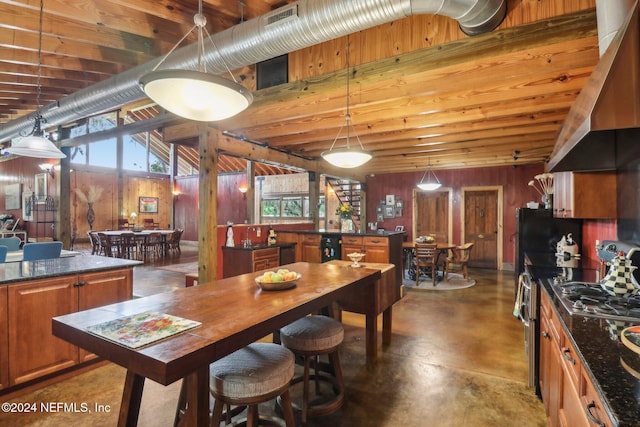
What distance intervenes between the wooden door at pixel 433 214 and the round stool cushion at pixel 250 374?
7712mm

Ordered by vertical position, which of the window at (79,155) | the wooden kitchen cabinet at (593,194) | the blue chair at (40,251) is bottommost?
the blue chair at (40,251)

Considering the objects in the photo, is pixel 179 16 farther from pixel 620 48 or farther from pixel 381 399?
pixel 381 399

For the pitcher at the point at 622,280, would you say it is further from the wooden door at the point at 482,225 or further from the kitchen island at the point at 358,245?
the wooden door at the point at 482,225

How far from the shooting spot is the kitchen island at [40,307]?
7.34 feet

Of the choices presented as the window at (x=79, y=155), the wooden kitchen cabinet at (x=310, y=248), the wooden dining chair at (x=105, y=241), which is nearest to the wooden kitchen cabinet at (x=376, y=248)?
the wooden kitchen cabinet at (x=310, y=248)

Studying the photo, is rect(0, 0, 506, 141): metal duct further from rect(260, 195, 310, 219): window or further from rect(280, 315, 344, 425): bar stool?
rect(260, 195, 310, 219): window

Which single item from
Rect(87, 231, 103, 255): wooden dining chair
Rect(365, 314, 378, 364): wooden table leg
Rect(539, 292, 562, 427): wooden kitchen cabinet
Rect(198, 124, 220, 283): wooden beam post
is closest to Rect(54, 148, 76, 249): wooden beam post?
Rect(87, 231, 103, 255): wooden dining chair

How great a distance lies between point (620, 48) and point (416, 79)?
5.77 feet

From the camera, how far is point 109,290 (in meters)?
2.83

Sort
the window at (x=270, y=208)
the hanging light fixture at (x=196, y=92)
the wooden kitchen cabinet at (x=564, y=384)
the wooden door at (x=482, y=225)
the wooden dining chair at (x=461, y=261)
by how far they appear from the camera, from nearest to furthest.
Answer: the wooden kitchen cabinet at (x=564, y=384) < the hanging light fixture at (x=196, y=92) < the wooden dining chair at (x=461, y=261) < the wooden door at (x=482, y=225) < the window at (x=270, y=208)

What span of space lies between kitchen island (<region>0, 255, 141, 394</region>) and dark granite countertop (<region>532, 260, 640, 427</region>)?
128 inches

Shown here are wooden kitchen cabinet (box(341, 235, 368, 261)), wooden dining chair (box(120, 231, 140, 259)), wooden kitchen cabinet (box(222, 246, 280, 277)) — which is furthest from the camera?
wooden dining chair (box(120, 231, 140, 259))

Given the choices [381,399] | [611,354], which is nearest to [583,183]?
[611,354]

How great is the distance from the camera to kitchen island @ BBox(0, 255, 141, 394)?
7.34 ft
